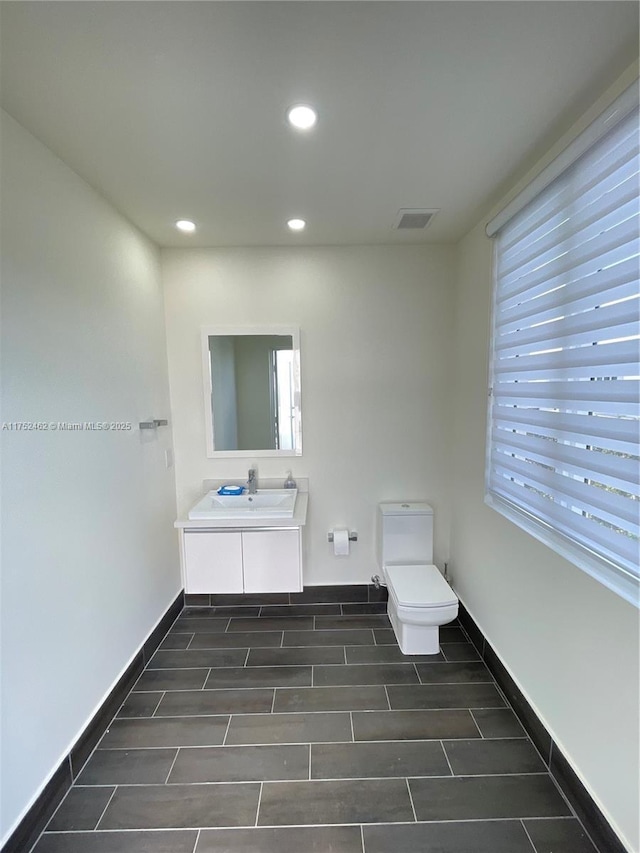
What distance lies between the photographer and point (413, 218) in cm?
213

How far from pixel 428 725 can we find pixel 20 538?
74.1 inches

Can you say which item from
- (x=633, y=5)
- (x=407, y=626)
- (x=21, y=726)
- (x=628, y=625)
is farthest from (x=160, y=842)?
(x=633, y=5)

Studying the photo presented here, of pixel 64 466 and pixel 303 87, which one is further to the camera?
pixel 64 466

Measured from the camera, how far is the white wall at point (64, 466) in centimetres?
130

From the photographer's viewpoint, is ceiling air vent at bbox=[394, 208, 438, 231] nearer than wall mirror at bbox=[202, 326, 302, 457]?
Yes

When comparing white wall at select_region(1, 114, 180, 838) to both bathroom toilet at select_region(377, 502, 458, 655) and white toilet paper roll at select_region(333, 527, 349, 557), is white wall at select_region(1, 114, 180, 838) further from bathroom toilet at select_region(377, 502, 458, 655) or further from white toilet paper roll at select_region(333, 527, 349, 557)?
bathroom toilet at select_region(377, 502, 458, 655)

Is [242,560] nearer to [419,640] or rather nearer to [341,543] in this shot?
[341,543]

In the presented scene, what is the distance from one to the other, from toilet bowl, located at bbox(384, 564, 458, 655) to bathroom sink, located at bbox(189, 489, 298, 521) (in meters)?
0.78

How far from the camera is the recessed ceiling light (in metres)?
1.28

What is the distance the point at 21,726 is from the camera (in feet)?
4.25

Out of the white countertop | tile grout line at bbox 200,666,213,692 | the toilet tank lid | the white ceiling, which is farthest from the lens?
the toilet tank lid

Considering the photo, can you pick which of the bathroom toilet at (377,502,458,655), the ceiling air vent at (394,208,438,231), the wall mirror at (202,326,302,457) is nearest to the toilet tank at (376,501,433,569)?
the bathroom toilet at (377,502,458,655)

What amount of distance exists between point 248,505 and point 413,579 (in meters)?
1.14

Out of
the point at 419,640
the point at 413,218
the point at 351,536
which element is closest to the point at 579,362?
the point at 413,218
